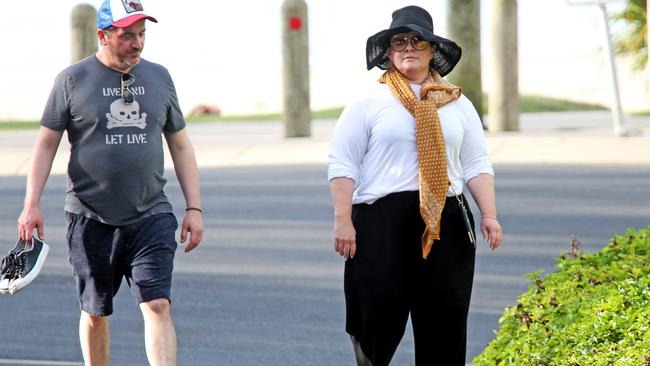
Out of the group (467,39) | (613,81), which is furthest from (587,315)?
(467,39)

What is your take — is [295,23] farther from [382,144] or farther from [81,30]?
[382,144]

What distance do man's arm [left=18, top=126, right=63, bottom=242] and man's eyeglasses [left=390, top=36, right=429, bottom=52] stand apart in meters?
1.50

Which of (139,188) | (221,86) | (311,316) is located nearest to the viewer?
(139,188)

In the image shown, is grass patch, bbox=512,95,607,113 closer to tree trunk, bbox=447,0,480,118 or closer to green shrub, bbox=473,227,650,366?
tree trunk, bbox=447,0,480,118

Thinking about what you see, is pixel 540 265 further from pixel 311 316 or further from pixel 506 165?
pixel 506 165

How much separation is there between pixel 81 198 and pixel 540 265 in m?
4.97

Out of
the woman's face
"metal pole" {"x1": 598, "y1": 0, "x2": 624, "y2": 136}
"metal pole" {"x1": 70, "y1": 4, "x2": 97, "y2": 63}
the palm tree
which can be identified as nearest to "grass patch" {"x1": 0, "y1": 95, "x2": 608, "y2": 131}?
the palm tree

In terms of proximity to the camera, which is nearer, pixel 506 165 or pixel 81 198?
pixel 81 198

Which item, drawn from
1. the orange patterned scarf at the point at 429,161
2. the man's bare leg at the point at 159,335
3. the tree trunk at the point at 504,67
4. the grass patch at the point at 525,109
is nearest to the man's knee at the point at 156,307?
the man's bare leg at the point at 159,335

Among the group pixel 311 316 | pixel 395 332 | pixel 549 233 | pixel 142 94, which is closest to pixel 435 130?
pixel 395 332

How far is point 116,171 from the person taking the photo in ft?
20.1

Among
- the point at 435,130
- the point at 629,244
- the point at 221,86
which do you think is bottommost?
the point at 221,86

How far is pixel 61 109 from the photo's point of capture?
6.12 m

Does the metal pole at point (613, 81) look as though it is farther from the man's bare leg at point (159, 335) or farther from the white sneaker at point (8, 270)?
the white sneaker at point (8, 270)
